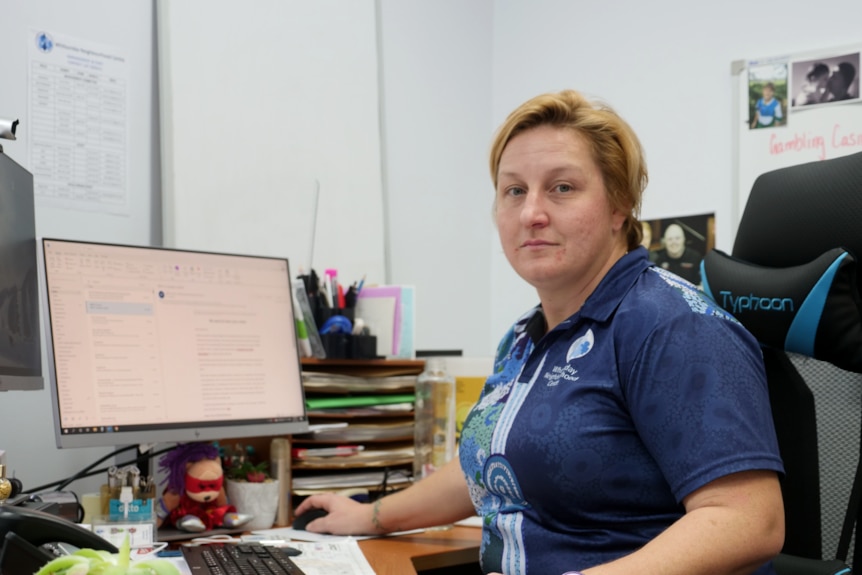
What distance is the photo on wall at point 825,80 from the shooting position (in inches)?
83.6

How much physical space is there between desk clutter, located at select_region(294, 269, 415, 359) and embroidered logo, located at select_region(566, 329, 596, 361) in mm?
670

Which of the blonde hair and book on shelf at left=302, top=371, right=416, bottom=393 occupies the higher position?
the blonde hair

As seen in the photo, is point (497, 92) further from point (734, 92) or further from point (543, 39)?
point (734, 92)

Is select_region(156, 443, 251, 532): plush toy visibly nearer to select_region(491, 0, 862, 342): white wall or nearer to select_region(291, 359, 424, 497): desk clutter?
select_region(291, 359, 424, 497): desk clutter

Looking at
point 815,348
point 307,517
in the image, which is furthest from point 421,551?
point 815,348

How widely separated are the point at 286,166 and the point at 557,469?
1217mm

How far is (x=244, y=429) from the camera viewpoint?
64.9 inches

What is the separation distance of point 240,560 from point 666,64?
1810 millimetres

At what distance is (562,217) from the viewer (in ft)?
4.30

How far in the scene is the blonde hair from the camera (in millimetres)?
1327

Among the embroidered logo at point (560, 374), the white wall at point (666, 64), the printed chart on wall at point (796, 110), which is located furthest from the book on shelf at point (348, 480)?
the printed chart on wall at point (796, 110)

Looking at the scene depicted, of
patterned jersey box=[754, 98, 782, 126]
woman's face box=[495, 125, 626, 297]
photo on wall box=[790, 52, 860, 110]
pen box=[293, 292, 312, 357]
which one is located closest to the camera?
woman's face box=[495, 125, 626, 297]

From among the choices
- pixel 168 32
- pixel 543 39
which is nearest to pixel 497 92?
pixel 543 39

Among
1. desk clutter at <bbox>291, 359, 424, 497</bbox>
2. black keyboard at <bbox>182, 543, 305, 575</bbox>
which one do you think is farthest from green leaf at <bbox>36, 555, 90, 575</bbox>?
desk clutter at <bbox>291, 359, 424, 497</bbox>
